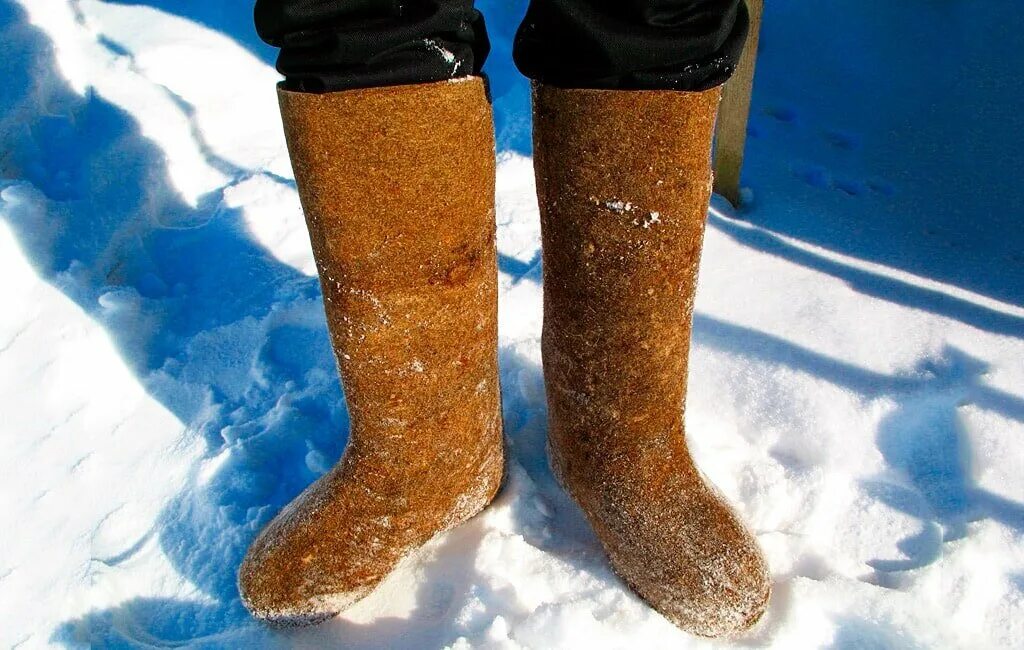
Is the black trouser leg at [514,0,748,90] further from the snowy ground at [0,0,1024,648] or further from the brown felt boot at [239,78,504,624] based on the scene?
the snowy ground at [0,0,1024,648]

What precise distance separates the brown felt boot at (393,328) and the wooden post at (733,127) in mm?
1016

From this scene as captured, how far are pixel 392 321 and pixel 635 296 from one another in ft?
0.97

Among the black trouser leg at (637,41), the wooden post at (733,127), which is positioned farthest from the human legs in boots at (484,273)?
the wooden post at (733,127)

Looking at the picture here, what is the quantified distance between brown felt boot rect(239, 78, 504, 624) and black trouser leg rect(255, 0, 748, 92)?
3 cm

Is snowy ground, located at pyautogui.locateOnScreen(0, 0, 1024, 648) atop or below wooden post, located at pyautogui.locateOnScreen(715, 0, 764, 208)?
below

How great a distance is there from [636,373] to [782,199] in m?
1.11

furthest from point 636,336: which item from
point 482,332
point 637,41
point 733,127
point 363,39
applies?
point 733,127

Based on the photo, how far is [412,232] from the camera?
926 millimetres

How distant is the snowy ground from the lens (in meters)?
1.11

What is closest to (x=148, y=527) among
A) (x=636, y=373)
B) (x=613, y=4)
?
(x=636, y=373)

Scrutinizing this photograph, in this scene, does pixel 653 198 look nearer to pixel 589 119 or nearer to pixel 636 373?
pixel 589 119

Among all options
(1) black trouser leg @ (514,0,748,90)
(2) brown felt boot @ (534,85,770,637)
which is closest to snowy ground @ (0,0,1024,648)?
(2) brown felt boot @ (534,85,770,637)

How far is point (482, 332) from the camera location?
1.06m

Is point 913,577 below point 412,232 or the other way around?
below
